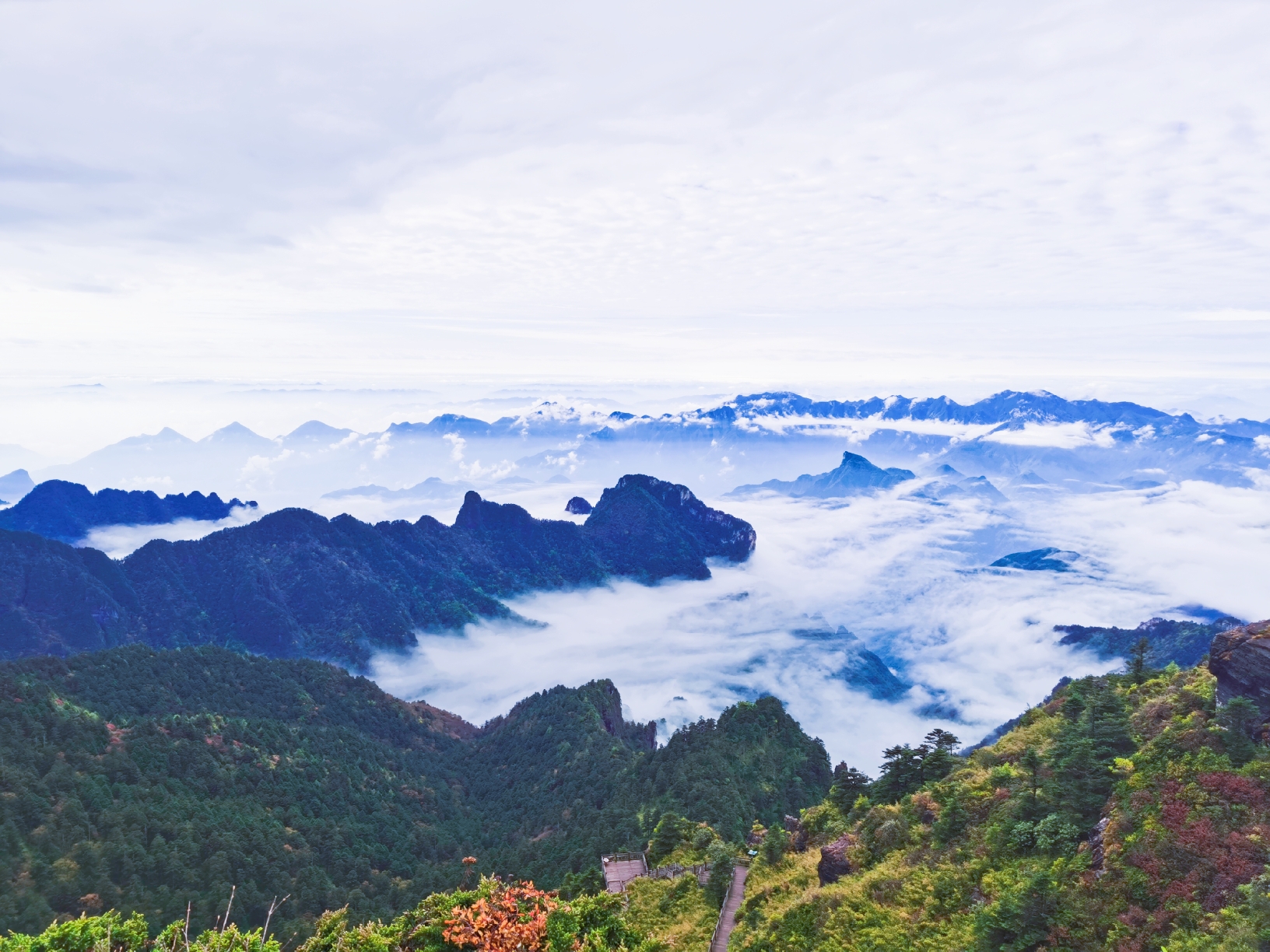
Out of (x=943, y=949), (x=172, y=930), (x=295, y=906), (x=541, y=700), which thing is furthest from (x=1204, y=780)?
(x=541, y=700)

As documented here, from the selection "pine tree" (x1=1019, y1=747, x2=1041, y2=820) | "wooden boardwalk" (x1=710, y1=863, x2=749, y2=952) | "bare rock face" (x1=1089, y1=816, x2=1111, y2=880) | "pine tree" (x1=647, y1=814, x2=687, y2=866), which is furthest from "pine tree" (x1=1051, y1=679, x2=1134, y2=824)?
"pine tree" (x1=647, y1=814, x2=687, y2=866)

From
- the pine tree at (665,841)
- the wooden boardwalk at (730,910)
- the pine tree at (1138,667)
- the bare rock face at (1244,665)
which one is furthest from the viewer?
the pine tree at (665,841)

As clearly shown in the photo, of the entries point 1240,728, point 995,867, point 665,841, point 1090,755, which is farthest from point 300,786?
point 1240,728

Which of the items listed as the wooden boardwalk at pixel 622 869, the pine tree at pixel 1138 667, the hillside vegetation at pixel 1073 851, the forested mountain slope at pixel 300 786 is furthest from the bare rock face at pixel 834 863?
the forested mountain slope at pixel 300 786

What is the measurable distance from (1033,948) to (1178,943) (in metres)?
5.24

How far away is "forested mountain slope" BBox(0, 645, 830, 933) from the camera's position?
85.6m

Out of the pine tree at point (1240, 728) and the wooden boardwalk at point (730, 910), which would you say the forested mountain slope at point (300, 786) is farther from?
the pine tree at point (1240, 728)

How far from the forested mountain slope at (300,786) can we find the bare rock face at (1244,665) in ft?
207

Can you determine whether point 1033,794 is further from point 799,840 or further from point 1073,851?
point 799,840

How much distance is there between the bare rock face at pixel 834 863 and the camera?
1741 inches

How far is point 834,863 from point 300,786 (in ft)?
350

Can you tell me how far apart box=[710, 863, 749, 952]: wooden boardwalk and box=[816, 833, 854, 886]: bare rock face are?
6.59m

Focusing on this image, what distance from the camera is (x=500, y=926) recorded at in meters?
29.8

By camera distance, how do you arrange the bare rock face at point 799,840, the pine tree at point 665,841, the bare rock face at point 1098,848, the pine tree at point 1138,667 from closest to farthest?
the bare rock face at point 1098,848, the pine tree at point 1138,667, the bare rock face at point 799,840, the pine tree at point 665,841
